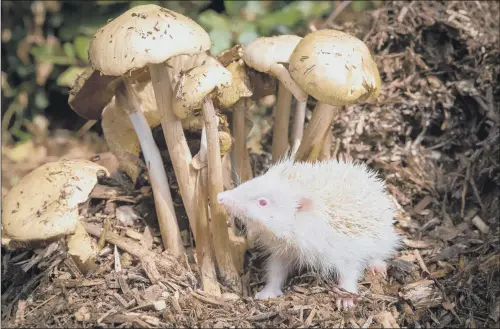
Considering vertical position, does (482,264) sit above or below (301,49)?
below

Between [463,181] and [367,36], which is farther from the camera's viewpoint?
[367,36]

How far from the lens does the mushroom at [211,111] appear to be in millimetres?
2416

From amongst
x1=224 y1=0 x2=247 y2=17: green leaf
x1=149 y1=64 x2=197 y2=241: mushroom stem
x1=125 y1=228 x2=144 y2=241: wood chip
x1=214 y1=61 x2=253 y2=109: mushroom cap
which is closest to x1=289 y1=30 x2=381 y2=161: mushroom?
x1=214 y1=61 x2=253 y2=109: mushroom cap

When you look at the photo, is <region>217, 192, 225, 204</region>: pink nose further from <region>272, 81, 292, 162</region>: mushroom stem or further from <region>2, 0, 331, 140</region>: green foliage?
<region>2, 0, 331, 140</region>: green foliage

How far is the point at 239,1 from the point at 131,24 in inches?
92.0

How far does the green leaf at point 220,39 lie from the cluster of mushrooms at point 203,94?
1265 mm

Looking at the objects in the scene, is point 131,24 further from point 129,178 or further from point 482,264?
point 482,264

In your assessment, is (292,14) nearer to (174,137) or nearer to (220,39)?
(220,39)

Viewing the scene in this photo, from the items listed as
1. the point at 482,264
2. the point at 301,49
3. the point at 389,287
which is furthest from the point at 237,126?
the point at 482,264

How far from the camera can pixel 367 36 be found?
159 inches

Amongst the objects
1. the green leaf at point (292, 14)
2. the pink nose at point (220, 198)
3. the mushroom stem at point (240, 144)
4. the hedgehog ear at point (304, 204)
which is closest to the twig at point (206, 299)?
the pink nose at point (220, 198)

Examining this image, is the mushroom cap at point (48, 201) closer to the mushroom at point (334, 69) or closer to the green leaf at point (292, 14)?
the mushroom at point (334, 69)

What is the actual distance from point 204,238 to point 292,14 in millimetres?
2351

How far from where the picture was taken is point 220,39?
174 inches
